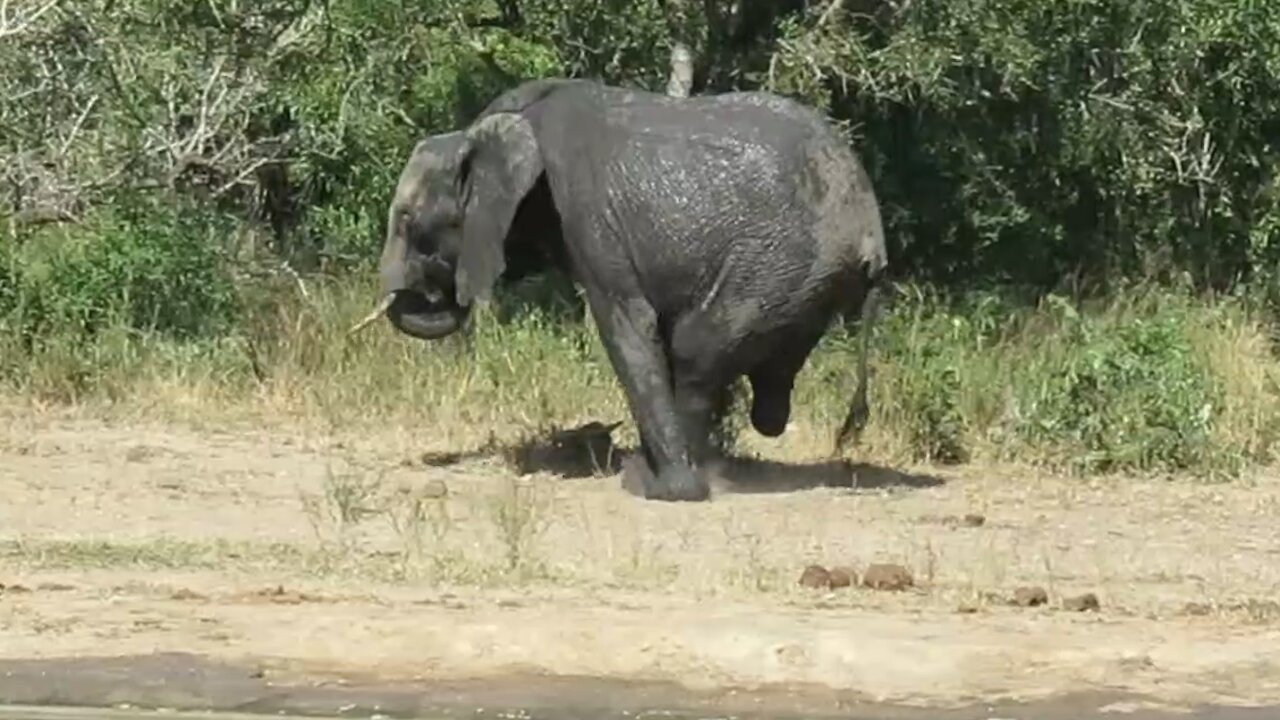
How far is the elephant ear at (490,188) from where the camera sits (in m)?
12.7

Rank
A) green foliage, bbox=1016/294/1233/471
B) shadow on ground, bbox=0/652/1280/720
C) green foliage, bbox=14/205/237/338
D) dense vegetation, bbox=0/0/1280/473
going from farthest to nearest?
green foliage, bbox=14/205/237/338
dense vegetation, bbox=0/0/1280/473
green foliage, bbox=1016/294/1233/471
shadow on ground, bbox=0/652/1280/720

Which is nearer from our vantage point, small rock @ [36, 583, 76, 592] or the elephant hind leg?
small rock @ [36, 583, 76, 592]

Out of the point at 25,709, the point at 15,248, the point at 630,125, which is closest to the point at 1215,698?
the point at 25,709

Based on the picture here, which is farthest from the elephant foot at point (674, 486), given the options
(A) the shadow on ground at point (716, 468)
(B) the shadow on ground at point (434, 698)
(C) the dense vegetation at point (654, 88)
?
(B) the shadow on ground at point (434, 698)

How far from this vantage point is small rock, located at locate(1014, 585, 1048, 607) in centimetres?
988

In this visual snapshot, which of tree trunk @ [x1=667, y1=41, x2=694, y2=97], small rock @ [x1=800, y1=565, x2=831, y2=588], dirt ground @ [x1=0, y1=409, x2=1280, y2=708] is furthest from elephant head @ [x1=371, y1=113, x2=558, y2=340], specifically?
tree trunk @ [x1=667, y1=41, x2=694, y2=97]

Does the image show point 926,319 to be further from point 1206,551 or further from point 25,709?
point 25,709

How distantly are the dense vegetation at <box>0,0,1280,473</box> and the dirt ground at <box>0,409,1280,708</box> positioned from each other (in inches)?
29.4

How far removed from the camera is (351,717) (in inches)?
340

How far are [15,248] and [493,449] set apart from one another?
3.62 metres

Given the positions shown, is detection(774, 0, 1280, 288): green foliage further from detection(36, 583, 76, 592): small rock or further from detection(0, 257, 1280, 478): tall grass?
detection(36, 583, 76, 592): small rock

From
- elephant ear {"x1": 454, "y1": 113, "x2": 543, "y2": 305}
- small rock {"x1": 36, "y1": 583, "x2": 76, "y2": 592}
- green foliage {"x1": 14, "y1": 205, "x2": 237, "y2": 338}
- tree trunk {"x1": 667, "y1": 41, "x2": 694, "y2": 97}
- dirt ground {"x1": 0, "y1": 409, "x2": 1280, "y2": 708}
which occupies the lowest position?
small rock {"x1": 36, "y1": 583, "x2": 76, "y2": 592}

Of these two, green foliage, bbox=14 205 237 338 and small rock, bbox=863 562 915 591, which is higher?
green foliage, bbox=14 205 237 338

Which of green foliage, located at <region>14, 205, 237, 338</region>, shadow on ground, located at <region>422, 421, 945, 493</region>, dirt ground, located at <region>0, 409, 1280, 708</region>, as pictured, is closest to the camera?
dirt ground, located at <region>0, 409, 1280, 708</region>
